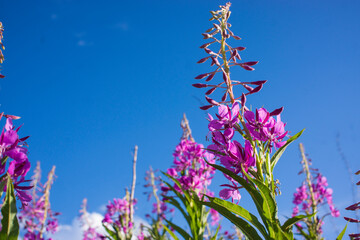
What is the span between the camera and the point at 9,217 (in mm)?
1599

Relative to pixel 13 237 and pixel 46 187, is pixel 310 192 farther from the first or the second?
pixel 46 187

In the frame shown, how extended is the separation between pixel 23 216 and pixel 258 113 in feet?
22.8

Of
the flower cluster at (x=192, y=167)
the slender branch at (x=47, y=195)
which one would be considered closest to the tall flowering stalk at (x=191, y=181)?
the flower cluster at (x=192, y=167)

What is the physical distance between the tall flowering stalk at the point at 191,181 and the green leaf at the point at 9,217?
189 centimetres

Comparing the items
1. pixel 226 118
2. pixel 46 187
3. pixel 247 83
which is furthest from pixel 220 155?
pixel 46 187

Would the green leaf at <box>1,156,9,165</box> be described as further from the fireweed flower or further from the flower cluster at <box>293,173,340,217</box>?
the flower cluster at <box>293,173,340,217</box>

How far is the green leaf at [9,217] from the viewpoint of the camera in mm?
1582

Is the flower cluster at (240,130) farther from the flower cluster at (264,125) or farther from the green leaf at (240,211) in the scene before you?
the green leaf at (240,211)

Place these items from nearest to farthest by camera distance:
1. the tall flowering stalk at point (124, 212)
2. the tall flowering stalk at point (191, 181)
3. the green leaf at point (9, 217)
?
the green leaf at point (9, 217) → the tall flowering stalk at point (191, 181) → the tall flowering stalk at point (124, 212)

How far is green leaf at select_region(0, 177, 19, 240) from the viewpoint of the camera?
1.58 m

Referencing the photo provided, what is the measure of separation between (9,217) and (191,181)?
8.94ft

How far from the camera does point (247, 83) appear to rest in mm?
2090

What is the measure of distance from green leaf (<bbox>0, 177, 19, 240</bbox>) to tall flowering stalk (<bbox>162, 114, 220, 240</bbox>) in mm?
1890

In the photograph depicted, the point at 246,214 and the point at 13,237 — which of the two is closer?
the point at 13,237
